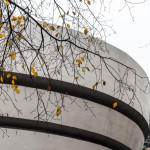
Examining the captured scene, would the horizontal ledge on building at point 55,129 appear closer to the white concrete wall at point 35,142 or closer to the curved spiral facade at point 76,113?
the curved spiral facade at point 76,113

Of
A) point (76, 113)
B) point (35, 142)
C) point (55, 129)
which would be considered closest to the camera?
point (35, 142)

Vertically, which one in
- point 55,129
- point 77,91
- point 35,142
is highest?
point 77,91

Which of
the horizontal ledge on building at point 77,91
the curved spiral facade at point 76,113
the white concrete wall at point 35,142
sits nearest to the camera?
the white concrete wall at point 35,142

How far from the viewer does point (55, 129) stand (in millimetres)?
9641

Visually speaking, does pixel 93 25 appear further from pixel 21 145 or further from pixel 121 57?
pixel 121 57

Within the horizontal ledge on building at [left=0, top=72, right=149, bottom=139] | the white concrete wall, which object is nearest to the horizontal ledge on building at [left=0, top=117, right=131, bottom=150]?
the white concrete wall

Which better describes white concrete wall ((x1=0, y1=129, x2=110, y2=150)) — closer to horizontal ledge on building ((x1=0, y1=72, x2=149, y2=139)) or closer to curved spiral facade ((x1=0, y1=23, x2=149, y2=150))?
curved spiral facade ((x1=0, y1=23, x2=149, y2=150))

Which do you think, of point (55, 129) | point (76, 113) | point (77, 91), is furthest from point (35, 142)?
point (77, 91)

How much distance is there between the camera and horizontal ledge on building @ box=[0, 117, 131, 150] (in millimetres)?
9219

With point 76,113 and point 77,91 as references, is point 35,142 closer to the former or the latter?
point 76,113

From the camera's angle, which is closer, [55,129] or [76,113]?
[76,113]

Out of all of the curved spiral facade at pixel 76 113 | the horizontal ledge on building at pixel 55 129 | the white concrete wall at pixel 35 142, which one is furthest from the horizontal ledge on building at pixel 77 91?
the white concrete wall at pixel 35 142

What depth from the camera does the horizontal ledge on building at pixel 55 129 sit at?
9219 mm

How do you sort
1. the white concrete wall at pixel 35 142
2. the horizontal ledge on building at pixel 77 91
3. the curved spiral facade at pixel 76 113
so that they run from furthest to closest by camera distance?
the horizontal ledge on building at pixel 77 91
the curved spiral facade at pixel 76 113
the white concrete wall at pixel 35 142
